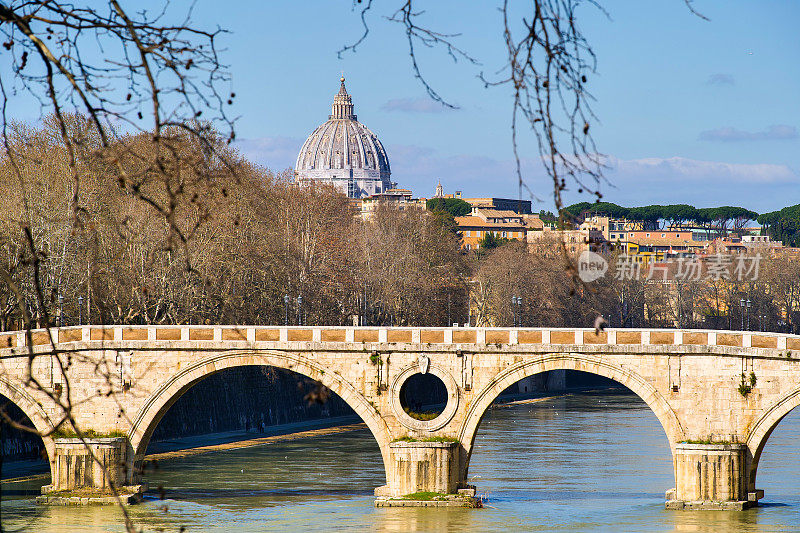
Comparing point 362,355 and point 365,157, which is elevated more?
point 365,157

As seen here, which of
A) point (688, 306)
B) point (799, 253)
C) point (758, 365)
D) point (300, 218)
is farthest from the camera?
point (799, 253)

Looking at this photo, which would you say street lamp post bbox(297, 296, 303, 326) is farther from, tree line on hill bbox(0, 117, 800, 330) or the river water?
the river water

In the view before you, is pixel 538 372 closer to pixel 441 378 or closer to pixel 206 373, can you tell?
pixel 441 378

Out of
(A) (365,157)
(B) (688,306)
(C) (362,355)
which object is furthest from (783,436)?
(A) (365,157)

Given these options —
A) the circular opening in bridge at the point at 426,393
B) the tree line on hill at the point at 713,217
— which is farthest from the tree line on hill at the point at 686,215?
the circular opening in bridge at the point at 426,393

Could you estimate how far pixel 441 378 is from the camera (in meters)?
29.7

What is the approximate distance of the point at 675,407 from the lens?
93.4 feet

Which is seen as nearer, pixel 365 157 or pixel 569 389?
pixel 569 389

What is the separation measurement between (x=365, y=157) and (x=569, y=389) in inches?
4262

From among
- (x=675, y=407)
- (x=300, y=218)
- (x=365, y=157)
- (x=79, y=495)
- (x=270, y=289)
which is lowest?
(x=79, y=495)

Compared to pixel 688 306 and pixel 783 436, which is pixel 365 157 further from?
pixel 783 436

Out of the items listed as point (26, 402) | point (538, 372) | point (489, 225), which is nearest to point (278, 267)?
point (26, 402)

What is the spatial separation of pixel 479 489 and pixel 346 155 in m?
142

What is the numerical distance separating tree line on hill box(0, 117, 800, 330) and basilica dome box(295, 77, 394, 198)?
282ft
